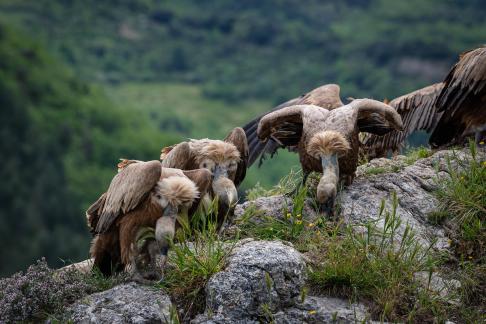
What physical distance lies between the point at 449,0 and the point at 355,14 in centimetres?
1349

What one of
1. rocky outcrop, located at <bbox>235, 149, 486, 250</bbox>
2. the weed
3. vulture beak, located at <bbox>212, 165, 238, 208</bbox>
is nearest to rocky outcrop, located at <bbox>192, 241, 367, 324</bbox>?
vulture beak, located at <bbox>212, 165, 238, 208</bbox>

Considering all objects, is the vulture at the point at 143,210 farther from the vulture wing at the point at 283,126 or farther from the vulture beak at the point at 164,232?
the vulture wing at the point at 283,126

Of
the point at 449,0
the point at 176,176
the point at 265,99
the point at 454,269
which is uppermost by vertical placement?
the point at 176,176

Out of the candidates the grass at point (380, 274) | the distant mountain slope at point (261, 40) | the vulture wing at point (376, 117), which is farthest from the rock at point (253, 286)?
the distant mountain slope at point (261, 40)

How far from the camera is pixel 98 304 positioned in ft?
24.2

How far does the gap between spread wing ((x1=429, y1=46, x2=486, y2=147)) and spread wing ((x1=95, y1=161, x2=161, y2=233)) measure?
15.0 feet

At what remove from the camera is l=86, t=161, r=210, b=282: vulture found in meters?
7.55

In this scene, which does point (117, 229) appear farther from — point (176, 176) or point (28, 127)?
point (28, 127)

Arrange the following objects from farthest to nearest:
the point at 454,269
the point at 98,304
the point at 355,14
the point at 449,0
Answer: the point at 355,14
the point at 449,0
the point at 454,269
the point at 98,304

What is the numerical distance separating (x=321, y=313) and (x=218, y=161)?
2031 mm

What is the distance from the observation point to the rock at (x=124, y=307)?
718 centimetres

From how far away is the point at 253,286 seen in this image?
7152 millimetres

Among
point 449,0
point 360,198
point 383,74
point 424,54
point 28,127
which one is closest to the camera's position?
point 360,198

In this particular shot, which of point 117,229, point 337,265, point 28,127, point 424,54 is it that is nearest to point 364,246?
point 337,265
